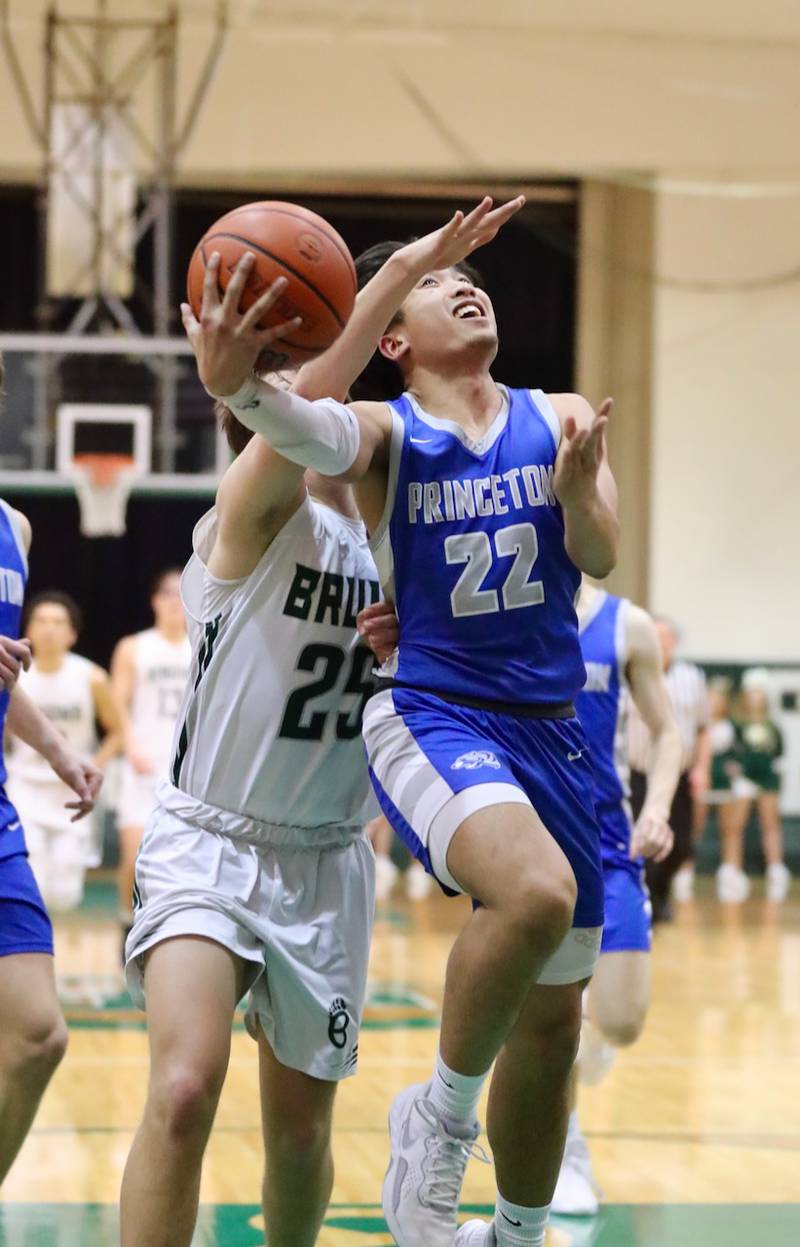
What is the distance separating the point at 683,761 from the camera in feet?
35.3

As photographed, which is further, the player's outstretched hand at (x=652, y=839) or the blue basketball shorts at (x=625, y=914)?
the blue basketball shorts at (x=625, y=914)

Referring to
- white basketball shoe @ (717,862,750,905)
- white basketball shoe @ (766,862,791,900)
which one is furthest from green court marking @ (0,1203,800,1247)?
white basketball shoe @ (766,862,791,900)

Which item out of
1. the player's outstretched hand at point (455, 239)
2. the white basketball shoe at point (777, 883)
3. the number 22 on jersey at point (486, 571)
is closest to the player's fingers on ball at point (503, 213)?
the player's outstretched hand at point (455, 239)

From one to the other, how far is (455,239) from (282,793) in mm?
1195

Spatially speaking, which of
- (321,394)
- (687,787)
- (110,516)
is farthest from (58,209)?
(321,394)

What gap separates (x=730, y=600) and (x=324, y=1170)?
45.4 ft

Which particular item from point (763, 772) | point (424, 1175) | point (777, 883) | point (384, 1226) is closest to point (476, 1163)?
point (384, 1226)

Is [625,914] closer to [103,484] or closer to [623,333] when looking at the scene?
[103,484]

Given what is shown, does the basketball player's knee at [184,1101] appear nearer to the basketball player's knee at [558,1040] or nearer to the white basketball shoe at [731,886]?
the basketball player's knee at [558,1040]

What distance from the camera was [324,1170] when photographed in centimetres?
371

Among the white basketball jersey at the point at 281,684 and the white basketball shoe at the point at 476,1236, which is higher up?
the white basketball jersey at the point at 281,684

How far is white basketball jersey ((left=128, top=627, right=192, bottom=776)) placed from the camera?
33.2ft

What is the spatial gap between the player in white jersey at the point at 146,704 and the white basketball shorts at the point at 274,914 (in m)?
6.28

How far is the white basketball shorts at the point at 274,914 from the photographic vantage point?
11.3 ft
